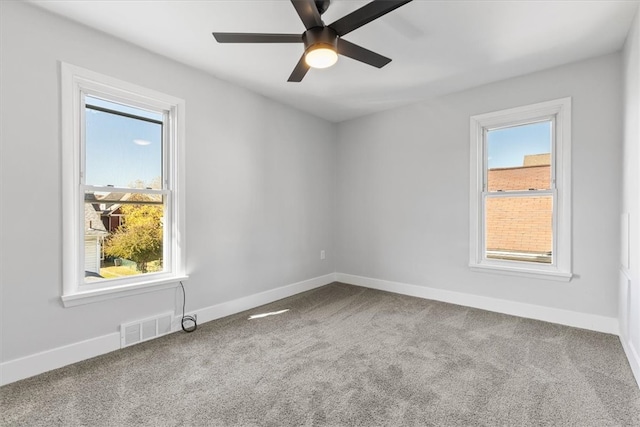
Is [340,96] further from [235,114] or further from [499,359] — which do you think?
[499,359]

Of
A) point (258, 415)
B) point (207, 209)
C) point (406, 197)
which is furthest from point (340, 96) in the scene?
point (258, 415)

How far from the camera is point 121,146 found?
263 centimetres

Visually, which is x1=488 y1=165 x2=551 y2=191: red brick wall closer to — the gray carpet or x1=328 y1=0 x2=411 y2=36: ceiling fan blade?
the gray carpet

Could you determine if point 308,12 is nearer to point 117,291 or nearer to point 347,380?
point 347,380

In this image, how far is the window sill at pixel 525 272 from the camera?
9.80 ft

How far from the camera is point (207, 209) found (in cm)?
315

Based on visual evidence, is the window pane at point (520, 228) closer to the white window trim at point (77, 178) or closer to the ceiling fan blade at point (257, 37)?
the ceiling fan blade at point (257, 37)

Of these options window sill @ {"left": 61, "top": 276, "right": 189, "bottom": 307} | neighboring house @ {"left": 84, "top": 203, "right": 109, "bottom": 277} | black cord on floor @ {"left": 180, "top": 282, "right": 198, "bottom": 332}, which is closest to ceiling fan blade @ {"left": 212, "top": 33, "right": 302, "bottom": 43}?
neighboring house @ {"left": 84, "top": 203, "right": 109, "bottom": 277}

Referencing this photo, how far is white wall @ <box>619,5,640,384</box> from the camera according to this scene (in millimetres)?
2072

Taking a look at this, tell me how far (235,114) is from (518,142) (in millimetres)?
3177

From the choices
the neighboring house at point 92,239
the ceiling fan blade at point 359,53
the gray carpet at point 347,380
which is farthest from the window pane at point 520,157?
the neighboring house at point 92,239

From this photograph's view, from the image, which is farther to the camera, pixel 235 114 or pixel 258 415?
pixel 235 114

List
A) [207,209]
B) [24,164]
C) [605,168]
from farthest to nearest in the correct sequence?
[207,209] < [605,168] < [24,164]

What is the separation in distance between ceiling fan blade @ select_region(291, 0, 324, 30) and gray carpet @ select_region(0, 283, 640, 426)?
231cm
